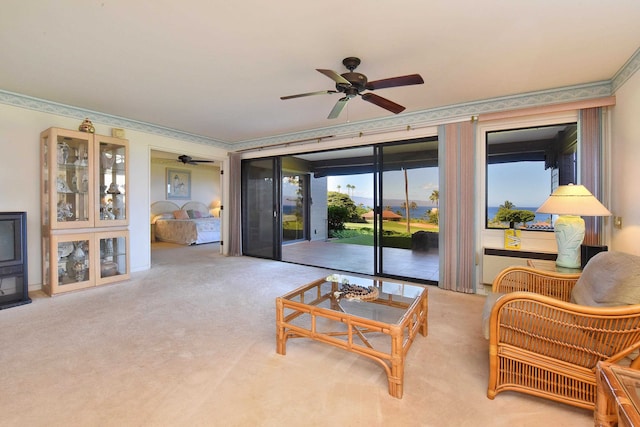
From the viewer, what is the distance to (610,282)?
1605mm

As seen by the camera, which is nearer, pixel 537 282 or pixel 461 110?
pixel 537 282

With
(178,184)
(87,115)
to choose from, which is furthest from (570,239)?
(178,184)

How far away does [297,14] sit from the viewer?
→ 1.90 meters

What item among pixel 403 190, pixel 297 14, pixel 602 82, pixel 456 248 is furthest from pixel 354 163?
pixel 297 14

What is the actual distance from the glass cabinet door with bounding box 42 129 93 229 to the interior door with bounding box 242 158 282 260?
266cm

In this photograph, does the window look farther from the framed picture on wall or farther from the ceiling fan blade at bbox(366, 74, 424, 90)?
the framed picture on wall

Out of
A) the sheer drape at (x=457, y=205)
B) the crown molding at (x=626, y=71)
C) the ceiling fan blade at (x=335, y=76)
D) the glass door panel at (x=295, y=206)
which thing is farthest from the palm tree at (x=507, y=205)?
the glass door panel at (x=295, y=206)

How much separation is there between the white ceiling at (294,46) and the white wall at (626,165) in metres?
0.32

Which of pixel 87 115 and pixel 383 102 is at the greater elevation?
pixel 87 115

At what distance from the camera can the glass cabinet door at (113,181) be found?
3.83 m

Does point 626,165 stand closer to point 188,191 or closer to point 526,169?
A: point 526,169

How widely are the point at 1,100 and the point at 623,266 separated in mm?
5858

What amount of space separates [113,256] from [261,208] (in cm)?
258

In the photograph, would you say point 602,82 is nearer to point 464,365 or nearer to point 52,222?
point 464,365
